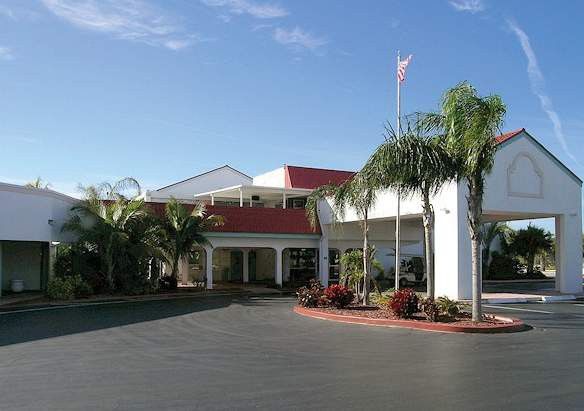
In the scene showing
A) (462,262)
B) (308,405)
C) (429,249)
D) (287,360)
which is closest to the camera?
(308,405)

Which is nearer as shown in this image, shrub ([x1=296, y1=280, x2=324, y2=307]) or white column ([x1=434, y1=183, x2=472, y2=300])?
shrub ([x1=296, y1=280, x2=324, y2=307])

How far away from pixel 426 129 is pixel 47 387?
12.7 m

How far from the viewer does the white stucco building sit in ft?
76.2

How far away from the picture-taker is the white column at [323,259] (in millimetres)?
32688

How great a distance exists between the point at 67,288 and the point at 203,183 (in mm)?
21291

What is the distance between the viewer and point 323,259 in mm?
32781

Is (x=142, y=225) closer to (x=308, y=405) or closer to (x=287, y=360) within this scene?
(x=287, y=360)

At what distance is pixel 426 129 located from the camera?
1748cm

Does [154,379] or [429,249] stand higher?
[429,249]

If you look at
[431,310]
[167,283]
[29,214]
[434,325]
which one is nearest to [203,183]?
[167,283]

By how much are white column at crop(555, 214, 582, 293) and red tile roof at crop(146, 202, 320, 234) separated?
1233cm

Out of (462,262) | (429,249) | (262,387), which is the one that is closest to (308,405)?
(262,387)

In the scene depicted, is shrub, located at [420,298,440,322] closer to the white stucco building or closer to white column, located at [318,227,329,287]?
the white stucco building

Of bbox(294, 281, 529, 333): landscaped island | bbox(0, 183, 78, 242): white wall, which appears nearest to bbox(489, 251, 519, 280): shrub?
bbox(294, 281, 529, 333): landscaped island
